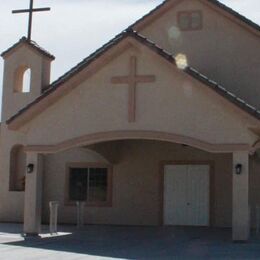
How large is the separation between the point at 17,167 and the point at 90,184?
3.02 m

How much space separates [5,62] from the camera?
25562 mm

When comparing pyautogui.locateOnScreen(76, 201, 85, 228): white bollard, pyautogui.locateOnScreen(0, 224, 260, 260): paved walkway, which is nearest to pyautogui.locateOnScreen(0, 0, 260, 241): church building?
pyautogui.locateOnScreen(76, 201, 85, 228): white bollard

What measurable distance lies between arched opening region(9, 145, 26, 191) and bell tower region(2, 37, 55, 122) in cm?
129

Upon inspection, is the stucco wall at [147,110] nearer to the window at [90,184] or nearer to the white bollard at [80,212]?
the white bollard at [80,212]

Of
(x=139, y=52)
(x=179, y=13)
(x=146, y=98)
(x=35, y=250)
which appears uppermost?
(x=179, y=13)

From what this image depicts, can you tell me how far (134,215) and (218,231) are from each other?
3.67m

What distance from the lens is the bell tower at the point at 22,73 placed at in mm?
24844

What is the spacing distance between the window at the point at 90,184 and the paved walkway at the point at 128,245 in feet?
8.09

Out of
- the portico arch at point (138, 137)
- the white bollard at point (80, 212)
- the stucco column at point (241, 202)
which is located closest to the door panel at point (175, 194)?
the white bollard at point (80, 212)

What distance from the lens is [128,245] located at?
16688mm

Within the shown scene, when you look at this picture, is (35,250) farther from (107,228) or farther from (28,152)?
(107,228)

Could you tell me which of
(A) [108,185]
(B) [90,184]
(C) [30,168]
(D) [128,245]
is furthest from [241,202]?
(B) [90,184]

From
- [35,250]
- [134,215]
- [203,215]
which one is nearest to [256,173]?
[203,215]

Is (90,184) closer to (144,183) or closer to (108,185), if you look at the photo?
(108,185)
